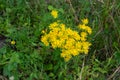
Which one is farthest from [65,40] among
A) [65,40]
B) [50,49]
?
[50,49]

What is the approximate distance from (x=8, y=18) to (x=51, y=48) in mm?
602

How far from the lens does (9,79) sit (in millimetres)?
2746

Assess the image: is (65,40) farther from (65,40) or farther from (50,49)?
(50,49)

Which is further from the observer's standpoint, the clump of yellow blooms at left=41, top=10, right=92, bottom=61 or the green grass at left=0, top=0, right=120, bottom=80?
the green grass at left=0, top=0, right=120, bottom=80

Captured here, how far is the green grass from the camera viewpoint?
278 centimetres

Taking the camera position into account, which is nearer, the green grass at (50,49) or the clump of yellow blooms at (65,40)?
the clump of yellow blooms at (65,40)

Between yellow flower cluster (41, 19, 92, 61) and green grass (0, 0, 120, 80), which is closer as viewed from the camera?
yellow flower cluster (41, 19, 92, 61)

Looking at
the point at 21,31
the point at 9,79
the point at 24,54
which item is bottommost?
the point at 9,79

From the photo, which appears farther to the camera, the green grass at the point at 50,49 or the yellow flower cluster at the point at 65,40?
the green grass at the point at 50,49

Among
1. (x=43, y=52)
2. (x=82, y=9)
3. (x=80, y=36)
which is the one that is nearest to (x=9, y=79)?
(x=43, y=52)

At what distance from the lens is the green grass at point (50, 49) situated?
2777 mm

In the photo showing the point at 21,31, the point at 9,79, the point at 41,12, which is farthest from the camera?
the point at 41,12

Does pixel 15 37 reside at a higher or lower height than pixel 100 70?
higher

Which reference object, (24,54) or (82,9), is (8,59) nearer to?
(24,54)
